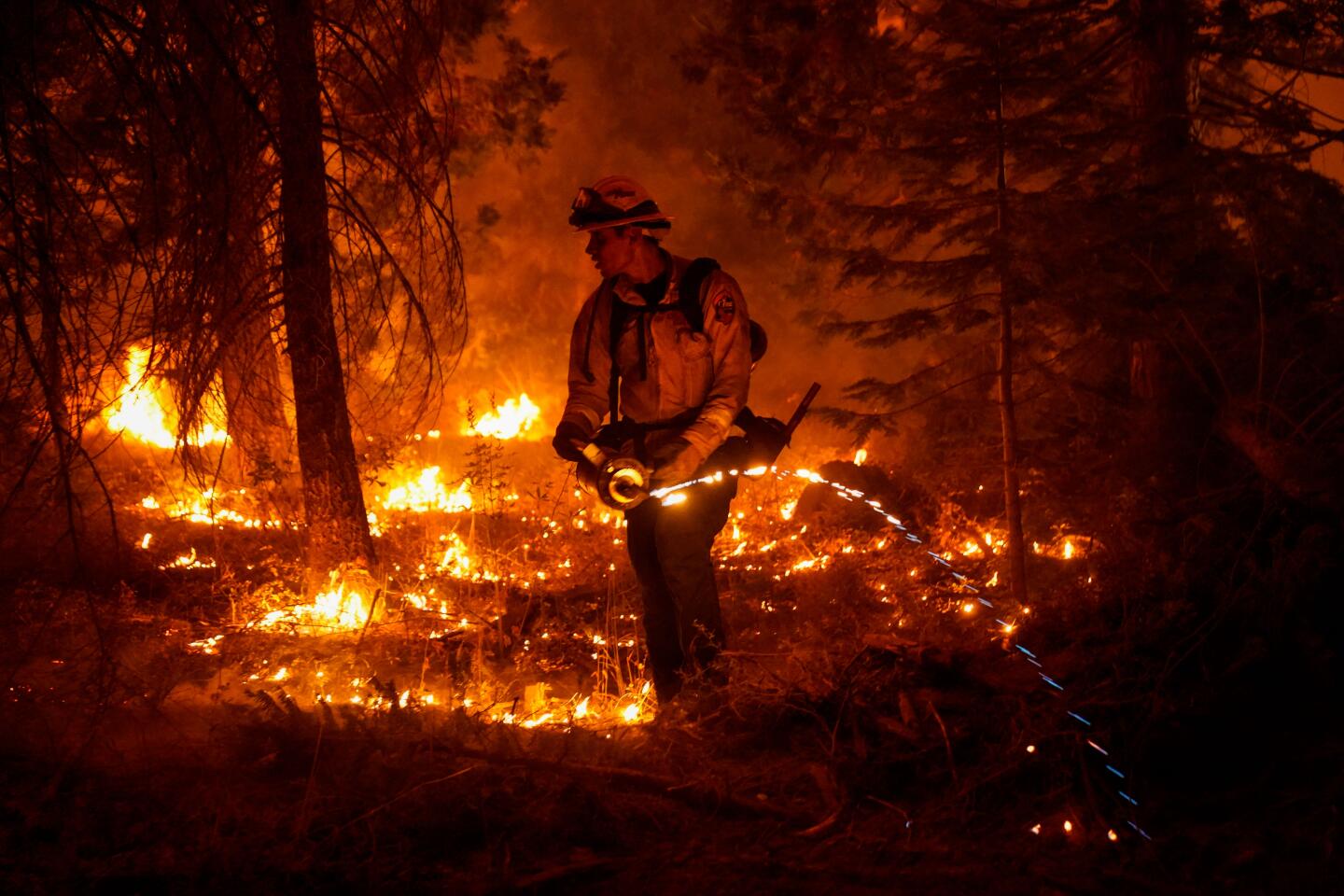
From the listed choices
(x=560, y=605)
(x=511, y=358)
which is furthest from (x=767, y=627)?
(x=511, y=358)

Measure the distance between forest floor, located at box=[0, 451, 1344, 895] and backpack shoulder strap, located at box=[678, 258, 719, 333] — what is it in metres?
1.51

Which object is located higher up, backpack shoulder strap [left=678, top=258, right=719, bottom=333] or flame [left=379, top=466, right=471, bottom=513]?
flame [left=379, top=466, right=471, bottom=513]

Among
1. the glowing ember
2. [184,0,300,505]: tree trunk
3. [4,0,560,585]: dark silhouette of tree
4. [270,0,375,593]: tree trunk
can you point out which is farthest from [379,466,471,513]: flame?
[184,0,300,505]: tree trunk

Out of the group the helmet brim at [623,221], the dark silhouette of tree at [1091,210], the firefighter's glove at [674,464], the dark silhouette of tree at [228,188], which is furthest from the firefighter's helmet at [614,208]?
the dark silhouette of tree at [1091,210]

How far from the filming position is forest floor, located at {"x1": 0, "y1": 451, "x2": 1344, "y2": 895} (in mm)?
2852

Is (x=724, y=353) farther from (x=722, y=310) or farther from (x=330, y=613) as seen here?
(x=330, y=613)

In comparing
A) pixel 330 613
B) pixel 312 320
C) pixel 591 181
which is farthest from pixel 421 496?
pixel 591 181

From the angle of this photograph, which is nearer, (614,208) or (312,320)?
(614,208)

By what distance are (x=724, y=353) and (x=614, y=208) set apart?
2.63 feet

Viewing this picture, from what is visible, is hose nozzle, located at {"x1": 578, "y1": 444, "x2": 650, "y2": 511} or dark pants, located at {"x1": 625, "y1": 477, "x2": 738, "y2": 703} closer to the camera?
hose nozzle, located at {"x1": 578, "y1": 444, "x2": 650, "y2": 511}

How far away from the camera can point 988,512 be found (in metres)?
9.16

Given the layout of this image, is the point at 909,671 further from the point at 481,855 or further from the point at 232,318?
the point at 232,318

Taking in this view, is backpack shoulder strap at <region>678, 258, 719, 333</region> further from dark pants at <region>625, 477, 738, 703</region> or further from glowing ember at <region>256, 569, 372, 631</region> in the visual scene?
glowing ember at <region>256, 569, 372, 631</region>

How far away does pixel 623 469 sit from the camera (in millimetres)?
4098
